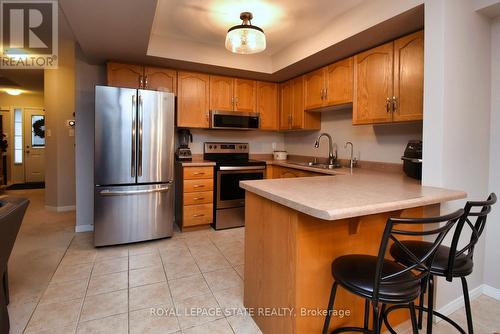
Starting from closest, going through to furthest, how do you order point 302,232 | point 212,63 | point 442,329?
point 302,232, point 442,329, point 212,63

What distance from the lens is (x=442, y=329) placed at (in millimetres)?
1724

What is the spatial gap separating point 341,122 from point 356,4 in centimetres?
143

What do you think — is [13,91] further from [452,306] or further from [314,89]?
[452,306]

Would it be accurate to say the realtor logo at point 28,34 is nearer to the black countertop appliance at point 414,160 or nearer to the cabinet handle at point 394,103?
the cabinet handle at point 394,103

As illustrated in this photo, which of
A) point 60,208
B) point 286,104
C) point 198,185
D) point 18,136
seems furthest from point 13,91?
point 286,104

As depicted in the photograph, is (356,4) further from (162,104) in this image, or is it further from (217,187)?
(217,187)

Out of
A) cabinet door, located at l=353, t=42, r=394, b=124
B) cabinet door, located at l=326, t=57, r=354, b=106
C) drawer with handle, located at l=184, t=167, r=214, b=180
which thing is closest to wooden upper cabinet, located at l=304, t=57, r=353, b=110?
cabinet door, located at l=326, t=57, r=354, b=106

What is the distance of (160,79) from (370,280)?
3332mm

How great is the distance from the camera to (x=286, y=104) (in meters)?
4.15

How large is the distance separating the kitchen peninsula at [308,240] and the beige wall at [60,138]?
4.27m

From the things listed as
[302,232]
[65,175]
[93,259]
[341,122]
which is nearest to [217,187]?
[93,259]

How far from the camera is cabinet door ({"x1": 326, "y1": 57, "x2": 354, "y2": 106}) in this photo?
2.93m

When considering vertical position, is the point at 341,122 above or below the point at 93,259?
above

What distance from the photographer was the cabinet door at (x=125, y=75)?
3260 mm
